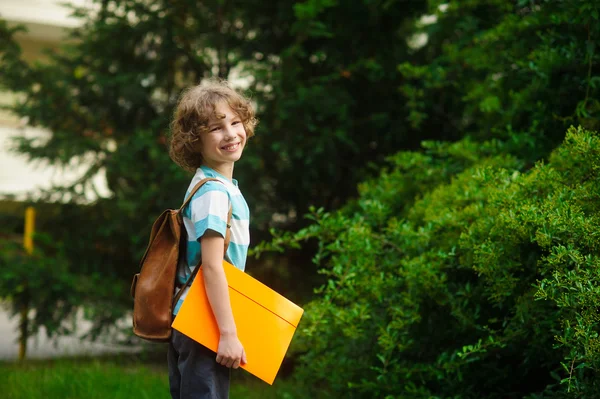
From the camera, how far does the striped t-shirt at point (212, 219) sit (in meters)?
2.17

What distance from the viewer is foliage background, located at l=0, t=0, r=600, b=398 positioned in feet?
9.84

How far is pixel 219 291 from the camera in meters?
2.15

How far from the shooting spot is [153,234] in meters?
2.33

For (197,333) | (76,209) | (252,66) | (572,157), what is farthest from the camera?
(76,209)

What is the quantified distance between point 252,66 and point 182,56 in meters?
0.90

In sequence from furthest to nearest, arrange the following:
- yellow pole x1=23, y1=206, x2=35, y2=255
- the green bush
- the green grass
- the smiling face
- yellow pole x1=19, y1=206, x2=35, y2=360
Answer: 1. yellow pole x1=23, y1=206, x2=35, y2=255
2. yellow pole x1=19, y1=206, x2=35, y2=360
3. the green grass
4. the green bush
5. the smiling face

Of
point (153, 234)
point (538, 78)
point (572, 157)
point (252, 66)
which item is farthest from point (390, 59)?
point (153, 234)

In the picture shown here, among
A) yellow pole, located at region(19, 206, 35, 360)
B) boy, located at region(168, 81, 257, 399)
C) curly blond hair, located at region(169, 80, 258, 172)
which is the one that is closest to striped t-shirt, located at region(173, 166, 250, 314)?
boy, located at region(168, 81, 257, 399)

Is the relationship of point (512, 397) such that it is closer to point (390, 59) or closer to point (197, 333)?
point (197, 333)

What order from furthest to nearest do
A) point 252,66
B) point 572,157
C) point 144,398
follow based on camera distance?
point 252,66, point 144,398, point 572,157

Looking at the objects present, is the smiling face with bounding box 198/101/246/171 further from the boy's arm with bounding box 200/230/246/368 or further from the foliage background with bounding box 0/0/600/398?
the foliage background with bounding box 0/0/600/398

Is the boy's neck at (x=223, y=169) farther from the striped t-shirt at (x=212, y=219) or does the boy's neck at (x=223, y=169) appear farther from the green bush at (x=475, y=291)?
the green bush at (x=475, y=291)

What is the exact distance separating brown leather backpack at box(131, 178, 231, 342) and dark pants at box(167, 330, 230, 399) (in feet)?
0.26

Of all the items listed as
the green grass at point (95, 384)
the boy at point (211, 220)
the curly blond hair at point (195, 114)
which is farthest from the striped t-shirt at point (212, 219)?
the green grass at point (95, 384)
